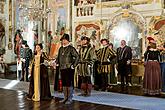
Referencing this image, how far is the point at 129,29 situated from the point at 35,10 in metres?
3.98

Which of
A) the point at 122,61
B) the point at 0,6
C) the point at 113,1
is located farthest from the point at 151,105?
the point at 0,6

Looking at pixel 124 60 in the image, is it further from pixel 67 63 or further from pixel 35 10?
pixel 35 10

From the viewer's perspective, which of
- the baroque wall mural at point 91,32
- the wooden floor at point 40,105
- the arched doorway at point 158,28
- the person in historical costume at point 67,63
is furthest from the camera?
the baroque wall mural at point 91,32

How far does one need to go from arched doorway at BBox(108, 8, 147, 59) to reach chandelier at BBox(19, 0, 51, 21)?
3076mm

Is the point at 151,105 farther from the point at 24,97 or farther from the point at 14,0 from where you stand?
the point at 14,0

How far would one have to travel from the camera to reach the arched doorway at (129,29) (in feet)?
37.7

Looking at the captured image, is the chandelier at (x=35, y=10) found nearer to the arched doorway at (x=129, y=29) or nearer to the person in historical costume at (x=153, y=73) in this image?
the arched doorway at (x=129, y=29)

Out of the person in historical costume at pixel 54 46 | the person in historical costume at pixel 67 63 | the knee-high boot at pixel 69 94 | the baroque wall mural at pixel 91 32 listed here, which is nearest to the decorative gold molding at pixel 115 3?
the baroque wall mural at pixel 91 32

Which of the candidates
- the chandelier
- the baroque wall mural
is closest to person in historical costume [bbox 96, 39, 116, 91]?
the baroque wall mural

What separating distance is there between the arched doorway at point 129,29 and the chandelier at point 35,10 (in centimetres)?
308

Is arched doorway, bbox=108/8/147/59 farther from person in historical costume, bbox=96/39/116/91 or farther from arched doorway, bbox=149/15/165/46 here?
person in historical costume, bbox=96/39/116/91

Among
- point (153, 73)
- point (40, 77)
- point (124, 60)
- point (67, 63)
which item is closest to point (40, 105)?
point (40, 77)

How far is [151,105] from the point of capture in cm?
705

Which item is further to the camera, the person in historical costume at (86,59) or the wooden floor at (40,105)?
the person in historical costume at (86,59)
